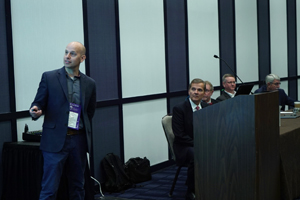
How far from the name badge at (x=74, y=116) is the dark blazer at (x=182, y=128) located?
→ 1.24m

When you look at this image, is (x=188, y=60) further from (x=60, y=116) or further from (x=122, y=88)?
(x=60, y=116)

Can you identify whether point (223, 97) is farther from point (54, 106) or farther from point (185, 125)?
point (54, 106)

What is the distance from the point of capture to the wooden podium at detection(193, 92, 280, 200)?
2982mm

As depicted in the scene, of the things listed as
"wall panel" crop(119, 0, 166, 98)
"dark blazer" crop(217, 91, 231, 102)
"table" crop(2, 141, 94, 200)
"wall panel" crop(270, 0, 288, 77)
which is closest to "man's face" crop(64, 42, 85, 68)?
"table" crop(2, 141, 94, 200)

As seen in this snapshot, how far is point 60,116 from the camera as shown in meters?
3.52

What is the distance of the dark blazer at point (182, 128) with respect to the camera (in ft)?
14.8

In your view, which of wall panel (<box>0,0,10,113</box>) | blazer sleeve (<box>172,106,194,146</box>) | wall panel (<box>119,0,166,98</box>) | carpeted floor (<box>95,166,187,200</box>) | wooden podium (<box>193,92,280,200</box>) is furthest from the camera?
wall panel (<box>119,0,166,98</box>)

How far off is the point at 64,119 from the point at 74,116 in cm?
8

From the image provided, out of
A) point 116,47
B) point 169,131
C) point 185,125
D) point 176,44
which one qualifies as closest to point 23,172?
point 169,131

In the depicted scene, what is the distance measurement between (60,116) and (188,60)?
358 centimetres

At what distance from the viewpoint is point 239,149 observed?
307 cm

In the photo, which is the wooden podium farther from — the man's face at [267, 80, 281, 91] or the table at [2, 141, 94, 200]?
the man's face at [267, 80, 281, 91]

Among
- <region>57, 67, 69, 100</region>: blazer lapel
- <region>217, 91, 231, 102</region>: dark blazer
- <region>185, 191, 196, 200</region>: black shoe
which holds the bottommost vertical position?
<region>185, 191, 196, 200</region>: black shoe

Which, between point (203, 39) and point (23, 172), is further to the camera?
point (203, 39)
